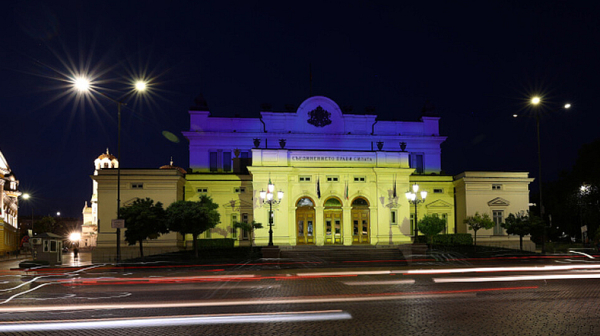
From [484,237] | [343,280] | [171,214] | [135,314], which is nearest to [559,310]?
[343,280]

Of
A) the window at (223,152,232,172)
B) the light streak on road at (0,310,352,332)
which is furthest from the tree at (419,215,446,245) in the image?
the light streak on road at (0,310,352,332)

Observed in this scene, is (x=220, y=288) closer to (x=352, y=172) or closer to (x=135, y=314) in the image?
(x=135, y=314)

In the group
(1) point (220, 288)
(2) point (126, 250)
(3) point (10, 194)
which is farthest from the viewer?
(3) point (10, 194)

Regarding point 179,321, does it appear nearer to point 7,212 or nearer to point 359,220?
point 359,220

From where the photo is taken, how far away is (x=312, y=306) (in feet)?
41.2

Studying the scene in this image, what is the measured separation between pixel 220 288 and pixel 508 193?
122ft

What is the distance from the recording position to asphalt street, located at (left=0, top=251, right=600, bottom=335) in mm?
9953

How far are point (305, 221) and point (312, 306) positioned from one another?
3044 centimetres

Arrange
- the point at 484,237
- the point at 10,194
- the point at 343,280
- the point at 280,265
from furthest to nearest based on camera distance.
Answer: the point at 10,194
the point at 484,237
the point at 280,265
the point at 343,280

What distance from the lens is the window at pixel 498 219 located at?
46125 millimetres

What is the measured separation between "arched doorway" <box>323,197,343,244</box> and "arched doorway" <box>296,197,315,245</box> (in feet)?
3.80

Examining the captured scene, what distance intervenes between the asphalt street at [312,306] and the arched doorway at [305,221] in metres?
22.4

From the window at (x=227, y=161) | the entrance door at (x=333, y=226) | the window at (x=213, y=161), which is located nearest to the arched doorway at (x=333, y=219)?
the entrance door at (x=333, y=226)

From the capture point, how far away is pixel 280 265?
2866 centimetres
